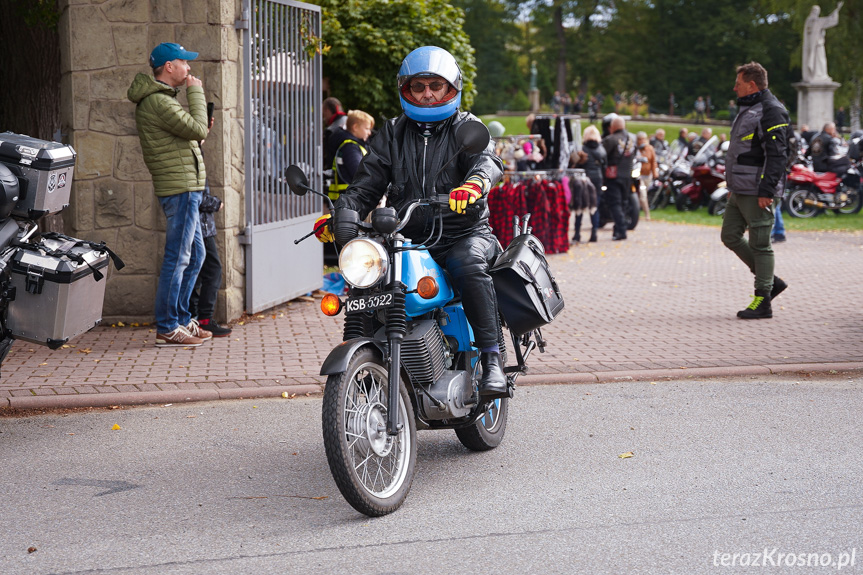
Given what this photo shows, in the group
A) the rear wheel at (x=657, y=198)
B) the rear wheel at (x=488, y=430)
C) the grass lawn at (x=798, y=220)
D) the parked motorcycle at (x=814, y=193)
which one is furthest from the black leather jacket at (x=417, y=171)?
the rear wheel at (x=657, y=198)

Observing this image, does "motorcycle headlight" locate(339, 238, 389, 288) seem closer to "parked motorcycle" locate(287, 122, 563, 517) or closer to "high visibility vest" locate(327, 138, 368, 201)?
"parked motorcycle" locate(287, 122, 563, 517)

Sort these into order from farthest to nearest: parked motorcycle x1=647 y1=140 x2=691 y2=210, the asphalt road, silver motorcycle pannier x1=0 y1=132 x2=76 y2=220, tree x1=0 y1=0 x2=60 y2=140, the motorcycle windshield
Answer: parked motorcycle x1=647 y1=140 x2=691 y2=210
the motorcycle windshield
tree x1=0 y1=0 x2=60 y2=140
silver motorcycle pannier x1=0 y1=132 x2=76 y2=220
the asphalt road

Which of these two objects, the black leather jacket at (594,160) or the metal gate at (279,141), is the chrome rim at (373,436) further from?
the black leather jacket at (594,160)

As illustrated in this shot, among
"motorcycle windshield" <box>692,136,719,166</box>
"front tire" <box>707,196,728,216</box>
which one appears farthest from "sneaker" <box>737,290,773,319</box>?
"motorcycle windshield" <box>692,136,719,166</box>

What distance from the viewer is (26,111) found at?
33.9ft

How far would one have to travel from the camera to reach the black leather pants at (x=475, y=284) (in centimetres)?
474

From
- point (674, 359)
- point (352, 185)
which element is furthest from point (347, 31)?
point (352, 185)

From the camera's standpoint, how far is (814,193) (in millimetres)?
21562

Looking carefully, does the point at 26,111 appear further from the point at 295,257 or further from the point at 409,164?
the point at 409,164

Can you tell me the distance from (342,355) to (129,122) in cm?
499

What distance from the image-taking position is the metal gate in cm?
900

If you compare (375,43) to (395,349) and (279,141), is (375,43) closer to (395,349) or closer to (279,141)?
(279,141)

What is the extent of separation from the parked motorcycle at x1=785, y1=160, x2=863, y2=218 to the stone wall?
51.0ft

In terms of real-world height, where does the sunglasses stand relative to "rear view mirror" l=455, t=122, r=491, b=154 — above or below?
above
